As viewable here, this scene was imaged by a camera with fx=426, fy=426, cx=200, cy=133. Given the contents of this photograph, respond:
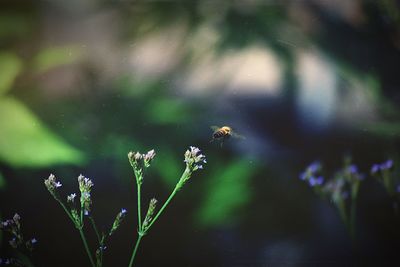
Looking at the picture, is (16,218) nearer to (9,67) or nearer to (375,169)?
(9,67)

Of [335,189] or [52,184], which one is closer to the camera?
[52,184]

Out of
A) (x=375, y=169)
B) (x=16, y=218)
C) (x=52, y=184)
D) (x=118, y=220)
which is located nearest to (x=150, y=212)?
(x=118, y=220)

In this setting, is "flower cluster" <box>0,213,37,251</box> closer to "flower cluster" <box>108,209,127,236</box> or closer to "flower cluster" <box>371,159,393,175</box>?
"flower cluster" <box>108,209,127,236</box>

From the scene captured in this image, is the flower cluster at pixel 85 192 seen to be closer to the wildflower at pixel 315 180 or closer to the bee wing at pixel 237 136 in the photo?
the bee wing at pixel 237 136

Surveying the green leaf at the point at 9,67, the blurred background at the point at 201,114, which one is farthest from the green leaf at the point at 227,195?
the green leaf at the point at 9,67

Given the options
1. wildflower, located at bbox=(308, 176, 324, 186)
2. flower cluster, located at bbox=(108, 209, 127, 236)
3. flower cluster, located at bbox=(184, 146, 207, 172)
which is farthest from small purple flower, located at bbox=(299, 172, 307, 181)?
flower cluster, located at bbox=(108, 209, 127, 236)

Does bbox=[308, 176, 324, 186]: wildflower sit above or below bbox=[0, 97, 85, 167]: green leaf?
below

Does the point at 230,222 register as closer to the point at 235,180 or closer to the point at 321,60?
the point at 235,180
